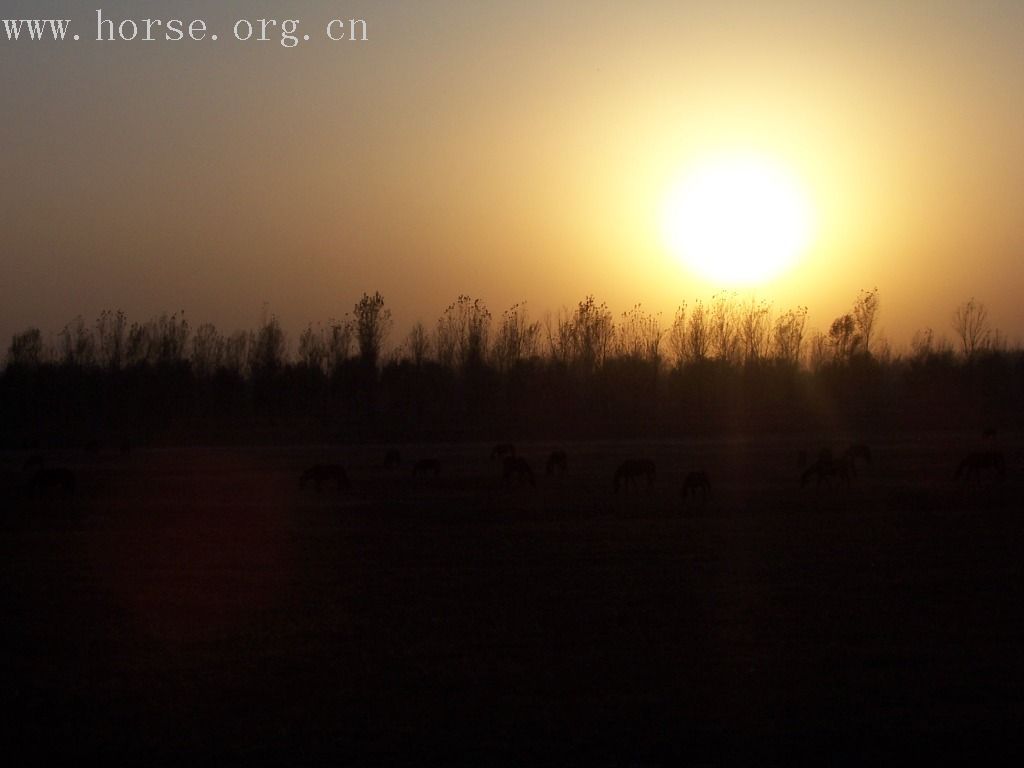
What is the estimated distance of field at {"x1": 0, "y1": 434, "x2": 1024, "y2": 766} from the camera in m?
8.81

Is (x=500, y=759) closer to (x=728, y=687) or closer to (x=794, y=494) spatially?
(x=728, y=687)

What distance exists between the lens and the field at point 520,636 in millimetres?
8812

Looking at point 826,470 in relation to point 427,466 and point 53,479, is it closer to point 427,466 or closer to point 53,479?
point 427,466

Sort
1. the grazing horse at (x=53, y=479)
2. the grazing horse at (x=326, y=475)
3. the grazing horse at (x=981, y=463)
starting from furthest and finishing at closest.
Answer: the grazing horse at (x=326, y=475) < the grazing horse at (x=981, y=463) < the grazing horse at (x=53, y=479)

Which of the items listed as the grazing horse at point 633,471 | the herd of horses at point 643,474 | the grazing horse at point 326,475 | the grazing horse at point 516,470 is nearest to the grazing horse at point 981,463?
the herd of horses at point 643,474

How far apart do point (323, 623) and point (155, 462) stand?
149 ft

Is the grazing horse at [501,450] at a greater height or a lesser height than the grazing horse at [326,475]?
greater

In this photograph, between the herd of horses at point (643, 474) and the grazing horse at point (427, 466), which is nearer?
the herd of horses at point (643, 474)

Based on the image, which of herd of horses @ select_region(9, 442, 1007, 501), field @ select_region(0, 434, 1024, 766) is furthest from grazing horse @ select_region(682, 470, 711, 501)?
field @ select_region(0, 434, 1024, 766)

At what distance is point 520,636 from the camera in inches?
488

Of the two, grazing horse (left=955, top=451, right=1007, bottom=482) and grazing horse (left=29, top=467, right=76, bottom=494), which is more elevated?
grazing horse (left=29, top=467, right=76, bottom=494)

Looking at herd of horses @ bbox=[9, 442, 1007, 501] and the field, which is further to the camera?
herd of horses @ bbox=[9, 442, 1007, 501]

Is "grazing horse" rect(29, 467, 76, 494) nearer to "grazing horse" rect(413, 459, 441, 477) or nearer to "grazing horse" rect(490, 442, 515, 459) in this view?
"grazing horse" rect(413, 459, 441, 477)

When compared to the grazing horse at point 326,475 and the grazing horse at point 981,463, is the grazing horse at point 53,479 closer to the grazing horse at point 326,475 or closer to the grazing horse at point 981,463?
the grazing horse at point 326,475
